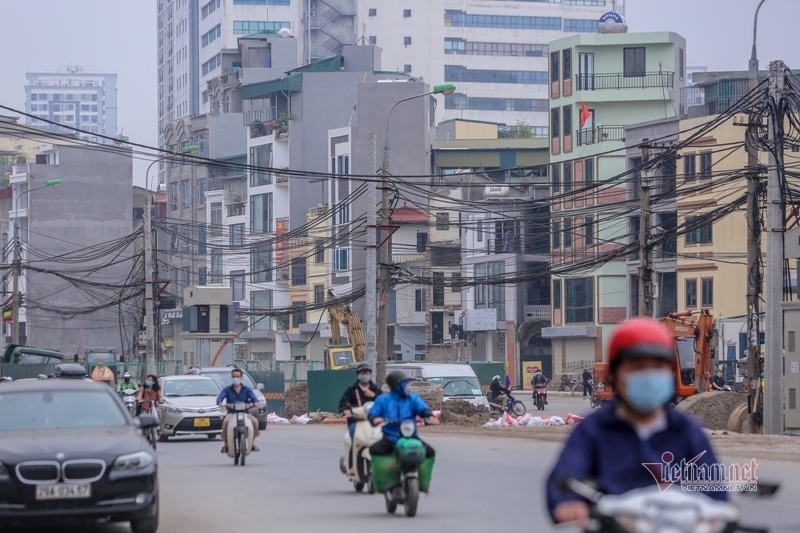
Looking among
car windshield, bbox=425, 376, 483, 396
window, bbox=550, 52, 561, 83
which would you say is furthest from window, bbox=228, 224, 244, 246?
car windshield, bbox=425, 376, 483, 396

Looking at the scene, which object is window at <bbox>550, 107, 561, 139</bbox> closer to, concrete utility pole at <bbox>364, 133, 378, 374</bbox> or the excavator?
the excavator

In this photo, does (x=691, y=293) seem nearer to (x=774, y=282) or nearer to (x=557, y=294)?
(x=557, y=294)

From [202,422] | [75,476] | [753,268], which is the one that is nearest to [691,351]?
[753,268]

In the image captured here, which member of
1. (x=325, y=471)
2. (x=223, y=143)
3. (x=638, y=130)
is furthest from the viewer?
(x=223, y=143)

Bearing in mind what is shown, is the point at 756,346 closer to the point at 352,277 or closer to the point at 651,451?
the point at 651,451

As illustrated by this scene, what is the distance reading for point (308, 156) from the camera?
90.8 metres

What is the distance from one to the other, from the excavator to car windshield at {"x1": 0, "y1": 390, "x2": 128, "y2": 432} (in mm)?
23837

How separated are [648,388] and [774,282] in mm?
24919

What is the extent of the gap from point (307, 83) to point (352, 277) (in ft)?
58.4

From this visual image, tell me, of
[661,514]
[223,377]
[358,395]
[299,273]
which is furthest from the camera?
[299,273]

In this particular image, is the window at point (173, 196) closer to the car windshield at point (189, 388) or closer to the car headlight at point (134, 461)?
the car windshield at point (189, 388)

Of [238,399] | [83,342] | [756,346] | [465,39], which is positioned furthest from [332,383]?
[465,39]

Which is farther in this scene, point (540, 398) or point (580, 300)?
point (580, 300)

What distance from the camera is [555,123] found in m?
73.5
